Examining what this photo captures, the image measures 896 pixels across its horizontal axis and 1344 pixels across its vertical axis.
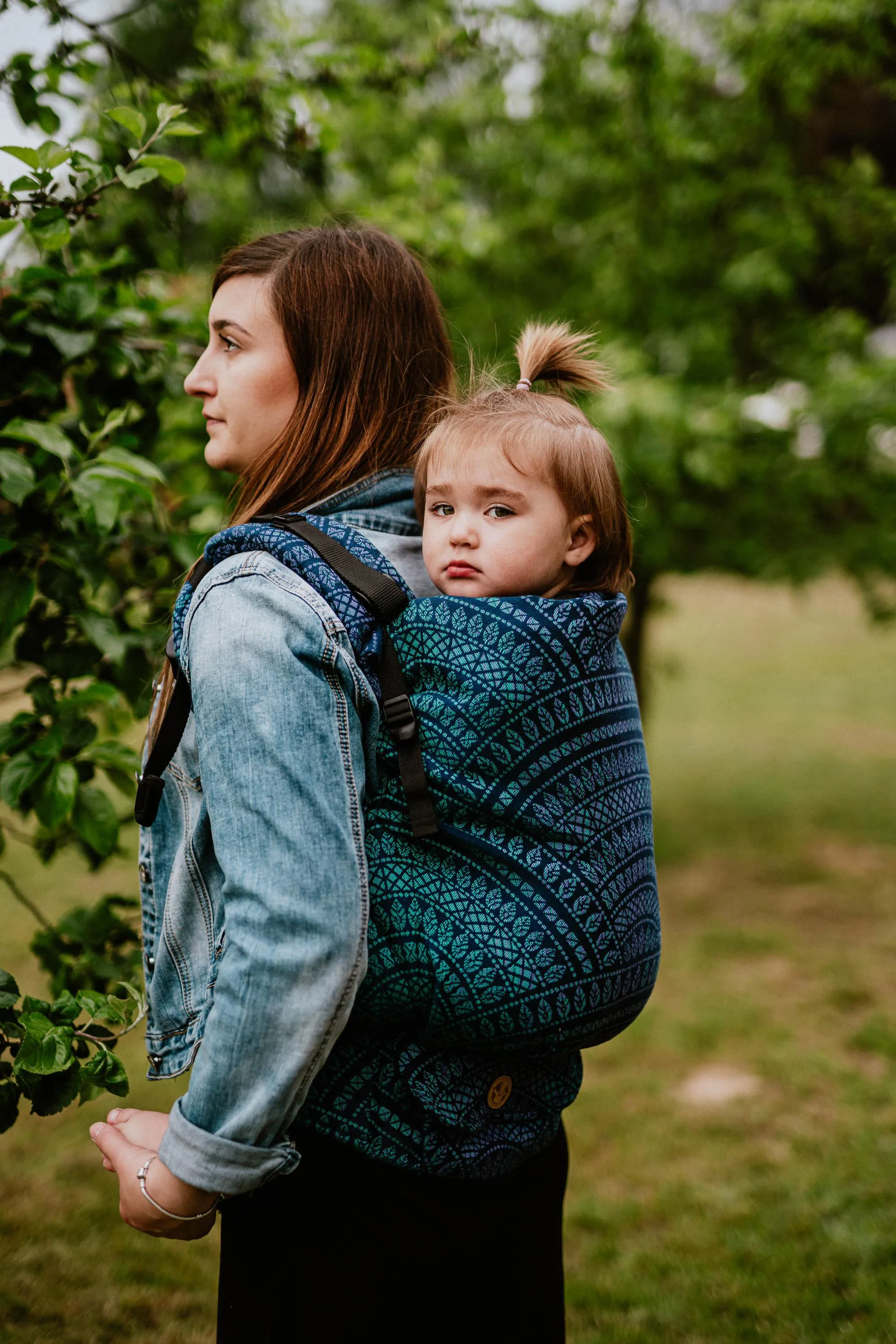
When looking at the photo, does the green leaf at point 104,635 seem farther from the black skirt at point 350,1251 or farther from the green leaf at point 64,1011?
the black skirt at point 350,1251

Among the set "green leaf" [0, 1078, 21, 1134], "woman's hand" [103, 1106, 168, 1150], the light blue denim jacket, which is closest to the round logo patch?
the light blue denim jacket

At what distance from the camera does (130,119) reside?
1755 millimetres

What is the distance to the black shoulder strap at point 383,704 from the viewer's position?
1230 millimetres

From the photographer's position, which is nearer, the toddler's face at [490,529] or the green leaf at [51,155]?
the toddler's face at [490,529]

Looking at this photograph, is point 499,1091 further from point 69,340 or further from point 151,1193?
point 69,340

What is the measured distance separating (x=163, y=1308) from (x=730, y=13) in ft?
19.9

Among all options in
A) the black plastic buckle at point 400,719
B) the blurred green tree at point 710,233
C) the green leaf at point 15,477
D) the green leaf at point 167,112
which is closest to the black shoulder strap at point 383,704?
the black plastic buckle at point 400,719

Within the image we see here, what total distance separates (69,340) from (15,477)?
11.8 inches

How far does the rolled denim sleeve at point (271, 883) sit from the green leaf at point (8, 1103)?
39 centimetres

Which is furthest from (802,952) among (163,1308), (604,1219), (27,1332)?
(27,1332)

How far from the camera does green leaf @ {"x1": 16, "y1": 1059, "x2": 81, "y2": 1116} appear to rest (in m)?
1.43

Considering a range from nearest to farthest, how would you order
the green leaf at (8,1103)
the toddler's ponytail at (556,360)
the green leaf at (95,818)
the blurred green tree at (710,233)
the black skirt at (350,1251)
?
1. the black skirt at (350,1251)
2. the green leaf at (8,1103)
3. the toddler's ponytail at (556,360)
4. the green leaf at (95,818)
5. the blurred green tree at (710,233)

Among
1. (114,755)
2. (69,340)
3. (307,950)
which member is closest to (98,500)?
(69,340)

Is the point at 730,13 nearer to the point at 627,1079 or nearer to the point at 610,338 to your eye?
the point at 610,338
